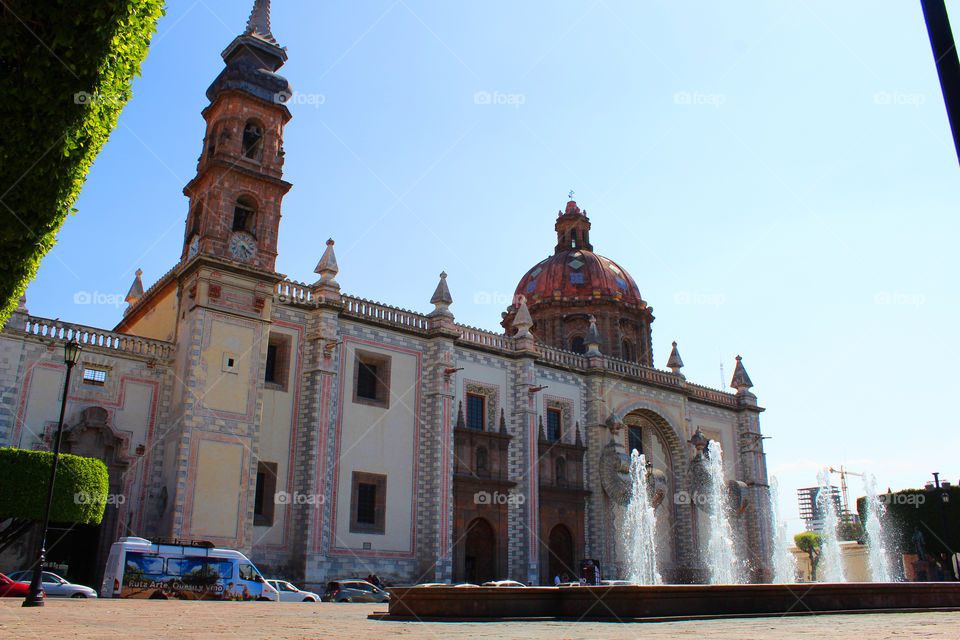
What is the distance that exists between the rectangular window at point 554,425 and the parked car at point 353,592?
1225 cm

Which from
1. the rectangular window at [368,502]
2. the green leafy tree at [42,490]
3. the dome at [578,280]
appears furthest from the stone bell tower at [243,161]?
the dome at [578,280]

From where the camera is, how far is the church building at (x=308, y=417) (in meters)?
23.0

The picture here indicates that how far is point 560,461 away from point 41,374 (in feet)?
67.3

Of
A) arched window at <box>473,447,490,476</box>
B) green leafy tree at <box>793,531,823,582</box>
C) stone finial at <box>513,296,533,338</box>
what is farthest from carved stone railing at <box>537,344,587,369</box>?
green leafy tree at <box>793,531,823,582</box>

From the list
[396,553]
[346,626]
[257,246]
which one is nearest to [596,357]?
[396,553]

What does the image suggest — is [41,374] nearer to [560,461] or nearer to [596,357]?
[560,461]

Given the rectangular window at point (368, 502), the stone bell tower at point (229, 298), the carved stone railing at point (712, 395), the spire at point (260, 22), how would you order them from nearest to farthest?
the stone bell tower at point (229, 298) < the rectangular window at point (368, 502) < the spire at point (260, 22) < the carved stone railing at point (712, 395)

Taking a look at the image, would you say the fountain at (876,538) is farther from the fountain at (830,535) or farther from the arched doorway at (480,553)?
the arched doorway at (480,553)

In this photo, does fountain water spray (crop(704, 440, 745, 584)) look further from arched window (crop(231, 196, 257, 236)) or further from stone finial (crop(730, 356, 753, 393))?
arched window (crop(231, 196, 257, 236))

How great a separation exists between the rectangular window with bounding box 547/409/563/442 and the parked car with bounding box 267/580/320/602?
14.0 meters

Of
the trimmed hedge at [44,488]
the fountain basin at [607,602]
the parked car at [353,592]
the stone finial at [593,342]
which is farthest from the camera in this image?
the stone finial at [593,342]

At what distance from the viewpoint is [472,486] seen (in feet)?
100

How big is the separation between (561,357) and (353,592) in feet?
52.0

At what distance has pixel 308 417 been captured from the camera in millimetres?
26609
